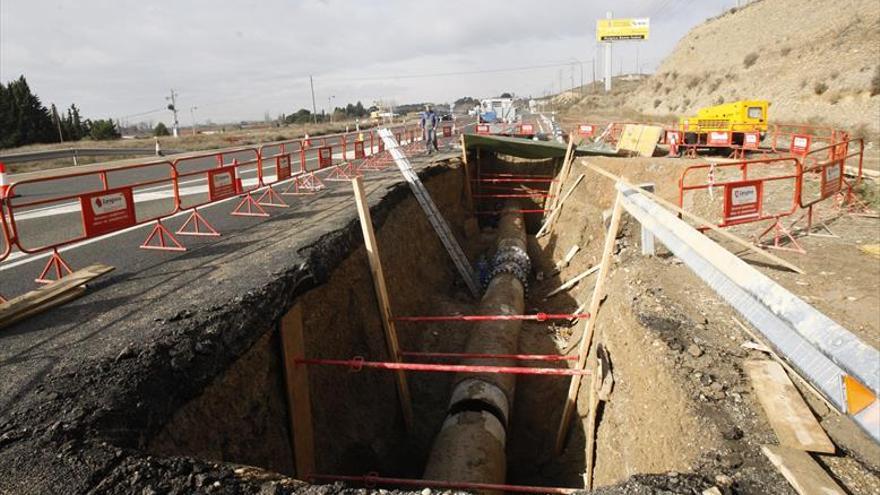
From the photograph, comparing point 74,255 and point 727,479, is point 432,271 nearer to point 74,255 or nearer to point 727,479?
point 74,255

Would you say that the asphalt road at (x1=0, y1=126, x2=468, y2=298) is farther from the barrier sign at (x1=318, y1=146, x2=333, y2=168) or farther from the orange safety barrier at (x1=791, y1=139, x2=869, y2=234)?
the orange safety barrier at (x1=791, y1=139, x2=869, y2=234)

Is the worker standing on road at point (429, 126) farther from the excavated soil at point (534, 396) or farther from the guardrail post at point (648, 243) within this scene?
the guardrail post at point (648, 243)

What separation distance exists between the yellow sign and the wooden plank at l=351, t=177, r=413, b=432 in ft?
233

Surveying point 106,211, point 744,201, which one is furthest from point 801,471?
point 106,211

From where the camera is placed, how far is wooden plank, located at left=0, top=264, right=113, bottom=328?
4.49 m

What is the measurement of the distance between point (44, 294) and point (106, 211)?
57.9 inches

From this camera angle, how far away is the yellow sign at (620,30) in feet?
220

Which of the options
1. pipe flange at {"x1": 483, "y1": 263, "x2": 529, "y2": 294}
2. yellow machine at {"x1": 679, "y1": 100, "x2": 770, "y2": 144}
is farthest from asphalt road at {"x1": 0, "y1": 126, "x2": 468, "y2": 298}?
yellow machine at {"x1": 679, "y1": 100, "x2": 770, "y2": 144}

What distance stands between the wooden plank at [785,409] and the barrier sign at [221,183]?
7576mm

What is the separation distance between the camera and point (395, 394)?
22.2 feet

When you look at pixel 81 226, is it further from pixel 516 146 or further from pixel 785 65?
pixel 785 65

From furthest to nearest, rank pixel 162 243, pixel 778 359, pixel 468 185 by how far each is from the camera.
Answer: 1. pixel 468 185
2. pixel 162 243
3. pixel 778 359

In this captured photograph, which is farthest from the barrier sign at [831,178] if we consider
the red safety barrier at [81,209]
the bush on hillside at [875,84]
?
the bush on hillside at [875,84]

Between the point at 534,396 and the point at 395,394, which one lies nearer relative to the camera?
the point at 395,394
